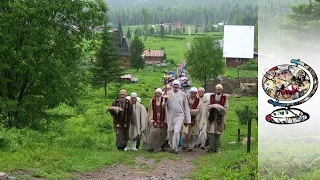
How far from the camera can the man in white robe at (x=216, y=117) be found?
10539 mm

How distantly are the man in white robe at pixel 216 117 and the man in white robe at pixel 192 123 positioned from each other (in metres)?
0.54

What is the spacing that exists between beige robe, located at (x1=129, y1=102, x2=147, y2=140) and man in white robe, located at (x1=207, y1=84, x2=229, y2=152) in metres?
1.49

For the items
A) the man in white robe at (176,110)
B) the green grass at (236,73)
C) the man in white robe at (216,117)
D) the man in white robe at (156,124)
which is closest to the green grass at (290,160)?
the man in white robe at (216,117)

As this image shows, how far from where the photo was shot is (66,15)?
15375 millimetres

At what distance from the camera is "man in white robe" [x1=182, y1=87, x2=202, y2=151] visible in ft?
36.8

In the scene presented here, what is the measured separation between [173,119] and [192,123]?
0.79m

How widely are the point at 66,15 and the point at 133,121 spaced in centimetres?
535

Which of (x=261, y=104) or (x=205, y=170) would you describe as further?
(x=205, y=170)

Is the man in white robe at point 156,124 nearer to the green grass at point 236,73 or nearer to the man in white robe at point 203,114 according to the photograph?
the man in white robe at point 203,114

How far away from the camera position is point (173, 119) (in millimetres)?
10742

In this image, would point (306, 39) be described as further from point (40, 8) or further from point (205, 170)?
point (40, 8)

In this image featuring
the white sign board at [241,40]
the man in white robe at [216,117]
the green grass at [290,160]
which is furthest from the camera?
the white sign board at [241,40]

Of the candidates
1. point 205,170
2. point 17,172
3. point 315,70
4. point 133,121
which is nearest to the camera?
point 315,70

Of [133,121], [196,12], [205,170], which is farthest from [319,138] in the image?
[196,12]
